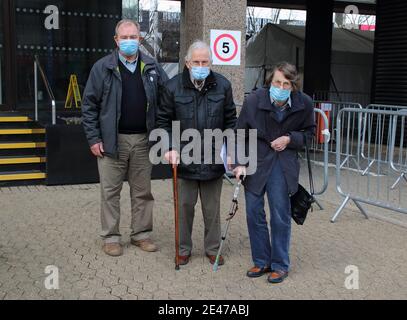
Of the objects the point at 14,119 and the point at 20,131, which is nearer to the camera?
the point at 20,131

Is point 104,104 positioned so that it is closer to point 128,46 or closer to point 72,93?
point 128,46

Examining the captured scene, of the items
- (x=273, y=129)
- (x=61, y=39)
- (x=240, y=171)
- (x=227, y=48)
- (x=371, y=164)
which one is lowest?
(x=371, y=164)

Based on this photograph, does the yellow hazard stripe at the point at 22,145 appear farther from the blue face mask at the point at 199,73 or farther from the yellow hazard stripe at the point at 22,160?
the blue face mask at the point at 199,73

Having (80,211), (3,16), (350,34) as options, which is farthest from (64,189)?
(350,34)

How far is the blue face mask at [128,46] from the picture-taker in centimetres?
467

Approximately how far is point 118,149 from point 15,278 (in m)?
1.42

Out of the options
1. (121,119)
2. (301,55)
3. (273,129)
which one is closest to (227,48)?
(121,119)

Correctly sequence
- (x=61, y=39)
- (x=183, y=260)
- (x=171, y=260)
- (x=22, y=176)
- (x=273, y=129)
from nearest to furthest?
(x=273, y=129) → (x=183, y=260) → (x=171, y=260) → (x=22, y=176) → (x=61, y=39)

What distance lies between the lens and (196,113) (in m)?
4.45

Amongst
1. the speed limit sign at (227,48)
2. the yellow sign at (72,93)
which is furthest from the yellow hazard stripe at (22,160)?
the speed limit sign at (227,48)

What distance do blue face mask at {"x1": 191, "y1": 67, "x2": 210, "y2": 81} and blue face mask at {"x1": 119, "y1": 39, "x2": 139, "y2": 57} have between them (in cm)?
68

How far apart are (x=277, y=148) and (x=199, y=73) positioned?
0.90 metres

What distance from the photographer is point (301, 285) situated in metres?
4.25

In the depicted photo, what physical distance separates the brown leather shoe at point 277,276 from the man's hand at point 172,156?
1.22m
